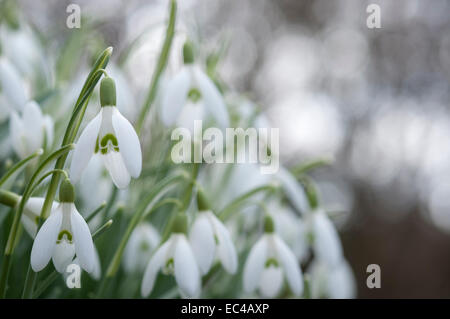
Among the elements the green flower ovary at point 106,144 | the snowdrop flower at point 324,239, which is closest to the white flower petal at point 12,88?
the green flower ovary at point 106,144

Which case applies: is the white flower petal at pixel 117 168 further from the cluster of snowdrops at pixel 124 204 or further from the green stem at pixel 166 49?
the green stem at pixel 166 49

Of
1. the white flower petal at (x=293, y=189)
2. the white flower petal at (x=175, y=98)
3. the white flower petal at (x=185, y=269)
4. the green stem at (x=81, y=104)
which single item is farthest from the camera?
the white flower petal at (x=293, y=189)

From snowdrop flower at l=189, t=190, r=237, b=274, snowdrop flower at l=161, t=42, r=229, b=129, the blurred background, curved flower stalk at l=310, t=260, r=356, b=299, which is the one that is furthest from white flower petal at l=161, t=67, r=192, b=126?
the blurred background

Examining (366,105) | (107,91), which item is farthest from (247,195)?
(366,105)

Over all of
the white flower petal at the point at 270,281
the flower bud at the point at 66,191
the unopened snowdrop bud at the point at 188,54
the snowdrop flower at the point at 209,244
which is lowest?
the white flower petal at the point at 270,281

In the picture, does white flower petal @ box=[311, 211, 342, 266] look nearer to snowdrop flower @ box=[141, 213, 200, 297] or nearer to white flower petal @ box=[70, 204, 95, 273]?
snowdrop flower @ box=[141, 213, 200, 297]
